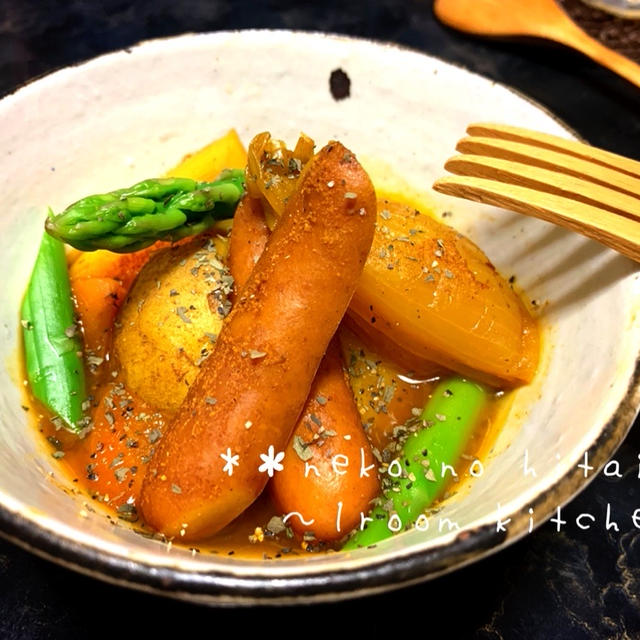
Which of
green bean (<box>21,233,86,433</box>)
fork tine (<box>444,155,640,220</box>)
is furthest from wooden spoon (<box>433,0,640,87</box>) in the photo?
green bean (<box>21,233,86,433</box>)

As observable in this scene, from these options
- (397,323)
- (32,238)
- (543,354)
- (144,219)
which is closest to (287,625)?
(397,323)

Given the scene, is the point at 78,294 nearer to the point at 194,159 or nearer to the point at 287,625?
the point at 194,159

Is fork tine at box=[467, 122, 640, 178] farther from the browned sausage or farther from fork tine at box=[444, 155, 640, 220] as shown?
the browned sausage

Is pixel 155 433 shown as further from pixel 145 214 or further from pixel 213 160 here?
pixel 213 160

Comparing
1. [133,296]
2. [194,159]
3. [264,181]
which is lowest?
[133,296]

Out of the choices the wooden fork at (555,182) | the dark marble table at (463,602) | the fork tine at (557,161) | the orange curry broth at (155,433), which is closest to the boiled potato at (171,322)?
the orange curry broth at (155,433)
